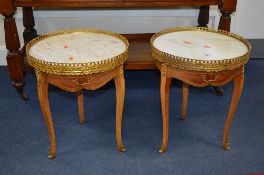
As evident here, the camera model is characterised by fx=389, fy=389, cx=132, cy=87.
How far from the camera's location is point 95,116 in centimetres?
274

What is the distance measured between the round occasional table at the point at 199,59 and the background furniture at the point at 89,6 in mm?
266

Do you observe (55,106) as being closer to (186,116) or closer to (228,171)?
(186,116)

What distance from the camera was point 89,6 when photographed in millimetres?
2484

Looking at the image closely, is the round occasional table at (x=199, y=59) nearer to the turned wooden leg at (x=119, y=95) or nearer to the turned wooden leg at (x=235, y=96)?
the turned wooden leg at (x=235, y=96)

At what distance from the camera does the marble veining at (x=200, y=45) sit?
2.08 metres

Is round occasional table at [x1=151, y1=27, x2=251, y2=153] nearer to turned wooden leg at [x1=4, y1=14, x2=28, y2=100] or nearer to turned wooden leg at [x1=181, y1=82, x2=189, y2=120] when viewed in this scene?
turned wooden leg at [x1=181, y1=82, x2=189, y2=120]

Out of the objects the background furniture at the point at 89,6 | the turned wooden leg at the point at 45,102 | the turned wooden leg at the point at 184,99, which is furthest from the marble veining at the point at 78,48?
the turned wooden leg at the point at 184,99

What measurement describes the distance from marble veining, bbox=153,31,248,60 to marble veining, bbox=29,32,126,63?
26cm

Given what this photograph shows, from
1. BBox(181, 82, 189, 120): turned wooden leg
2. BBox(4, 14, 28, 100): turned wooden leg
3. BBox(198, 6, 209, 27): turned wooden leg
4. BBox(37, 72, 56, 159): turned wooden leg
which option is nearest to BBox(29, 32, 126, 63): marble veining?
BBox(37, 72, 56, 159): turned wooden leg

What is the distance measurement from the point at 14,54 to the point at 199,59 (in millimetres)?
1393

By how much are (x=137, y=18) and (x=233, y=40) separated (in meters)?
1.24

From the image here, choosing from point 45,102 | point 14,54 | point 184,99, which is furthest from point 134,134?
point 14,54

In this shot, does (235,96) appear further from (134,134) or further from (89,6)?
(89,6)

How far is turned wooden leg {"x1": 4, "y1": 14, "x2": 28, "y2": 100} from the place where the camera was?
105 inches
